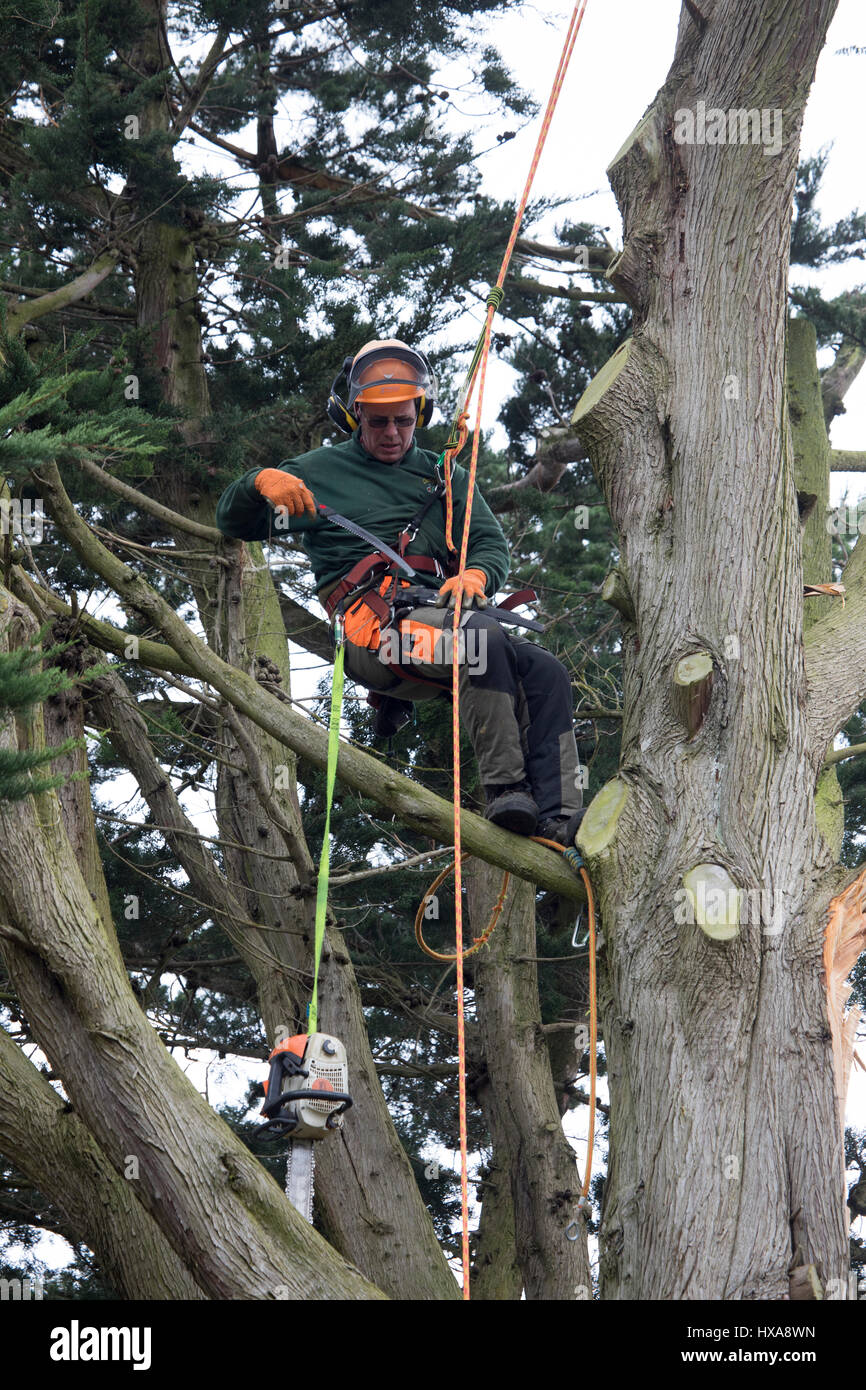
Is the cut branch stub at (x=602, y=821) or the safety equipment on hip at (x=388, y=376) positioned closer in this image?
the cut branch stub at (x=602, y=821)

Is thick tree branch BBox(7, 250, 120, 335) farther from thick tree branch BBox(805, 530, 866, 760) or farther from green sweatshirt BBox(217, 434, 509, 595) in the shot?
thick tree branch BBox(805, 530, 866, 760)

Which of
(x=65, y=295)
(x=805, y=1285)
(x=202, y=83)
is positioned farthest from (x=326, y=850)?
(x=202, y=83)

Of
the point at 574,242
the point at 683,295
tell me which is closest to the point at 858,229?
the point at 574,242

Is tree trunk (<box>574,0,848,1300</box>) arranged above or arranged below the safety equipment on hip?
below

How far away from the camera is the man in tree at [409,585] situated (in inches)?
162

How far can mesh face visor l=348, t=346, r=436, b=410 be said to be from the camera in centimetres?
458

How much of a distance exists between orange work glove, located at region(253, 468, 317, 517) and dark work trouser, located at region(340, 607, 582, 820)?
1.55 ft

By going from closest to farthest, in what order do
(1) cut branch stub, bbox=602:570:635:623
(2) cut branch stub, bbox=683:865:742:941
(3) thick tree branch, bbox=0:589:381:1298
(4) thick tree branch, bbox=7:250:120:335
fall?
(2) cut branch stub, bbox=683:865:742:941
(3) thick tree branch, bbox=0:589:381:1298
(1) cut branch stub, bbox=602:570:635:623
(4) thick tree branch, bbox=7:250:120:335

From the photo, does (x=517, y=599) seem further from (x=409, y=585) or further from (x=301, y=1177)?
(x=301, y=1177)

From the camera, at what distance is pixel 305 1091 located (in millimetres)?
3516

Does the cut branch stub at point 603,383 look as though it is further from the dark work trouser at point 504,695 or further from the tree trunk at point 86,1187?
the tree trunk at point 86,1187

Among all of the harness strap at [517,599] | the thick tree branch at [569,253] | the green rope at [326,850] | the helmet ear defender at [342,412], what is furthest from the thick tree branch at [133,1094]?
the thick tree branch at [569,253]

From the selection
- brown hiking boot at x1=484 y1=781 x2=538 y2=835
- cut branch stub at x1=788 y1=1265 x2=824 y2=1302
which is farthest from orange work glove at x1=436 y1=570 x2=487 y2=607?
cut branch stub at x1=788 y1=1265 x2=824 y2=1302

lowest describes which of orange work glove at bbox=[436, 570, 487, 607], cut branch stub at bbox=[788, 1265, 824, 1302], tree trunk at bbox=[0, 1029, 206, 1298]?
cut branch stub at bbox=[788, 1265, 824, 1302]
